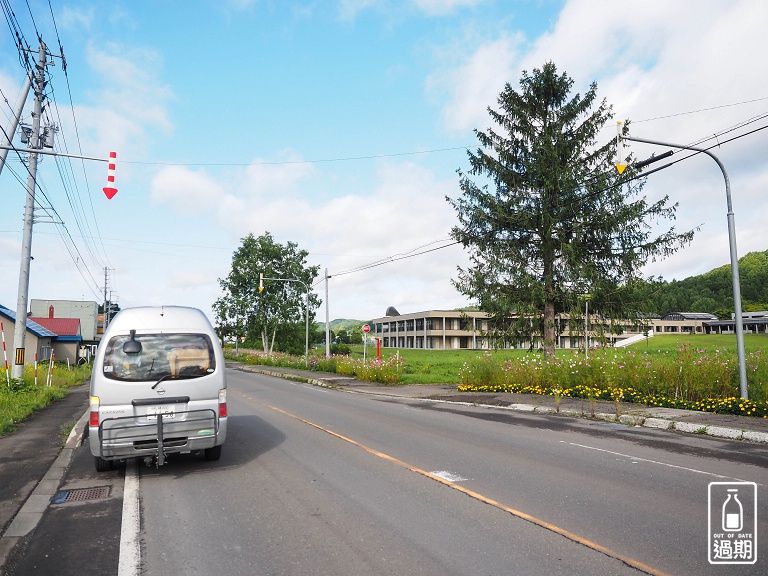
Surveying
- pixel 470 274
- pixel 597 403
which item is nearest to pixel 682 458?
pixel 597 403

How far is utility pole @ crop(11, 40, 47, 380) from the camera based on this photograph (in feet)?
62.3

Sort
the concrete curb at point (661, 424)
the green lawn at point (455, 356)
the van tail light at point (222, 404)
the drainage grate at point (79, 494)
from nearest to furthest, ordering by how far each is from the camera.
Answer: the drainage grate at point (79, 494) < the van tail light at point (222, 404) < the concrete curb at point (661, 424) < the green lawn at point (455, 356)

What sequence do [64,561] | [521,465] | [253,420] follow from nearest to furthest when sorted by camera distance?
1. [64,561]
2. [521,465]
3. [253,420]

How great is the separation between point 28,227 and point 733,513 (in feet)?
71.8

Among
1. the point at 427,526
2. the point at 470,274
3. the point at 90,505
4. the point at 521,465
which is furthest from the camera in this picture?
the point at 470,274

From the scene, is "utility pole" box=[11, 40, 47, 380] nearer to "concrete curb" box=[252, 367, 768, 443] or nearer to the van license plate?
the van license plate

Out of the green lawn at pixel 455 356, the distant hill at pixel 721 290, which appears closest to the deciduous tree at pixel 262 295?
the green lawn at pixel 455 356

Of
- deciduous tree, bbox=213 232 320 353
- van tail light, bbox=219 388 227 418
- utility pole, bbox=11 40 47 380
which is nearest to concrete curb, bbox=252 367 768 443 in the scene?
van tail light, bbox=219 388 227 418

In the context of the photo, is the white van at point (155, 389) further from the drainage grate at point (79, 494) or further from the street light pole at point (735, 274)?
the street light pole at point (735, 274)

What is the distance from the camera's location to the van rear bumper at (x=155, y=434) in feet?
23.8

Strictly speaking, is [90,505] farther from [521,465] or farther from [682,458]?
[682,458]

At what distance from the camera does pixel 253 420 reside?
43.6 feet

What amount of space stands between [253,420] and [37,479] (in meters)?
5.94

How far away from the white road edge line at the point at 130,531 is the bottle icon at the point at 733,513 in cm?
535
